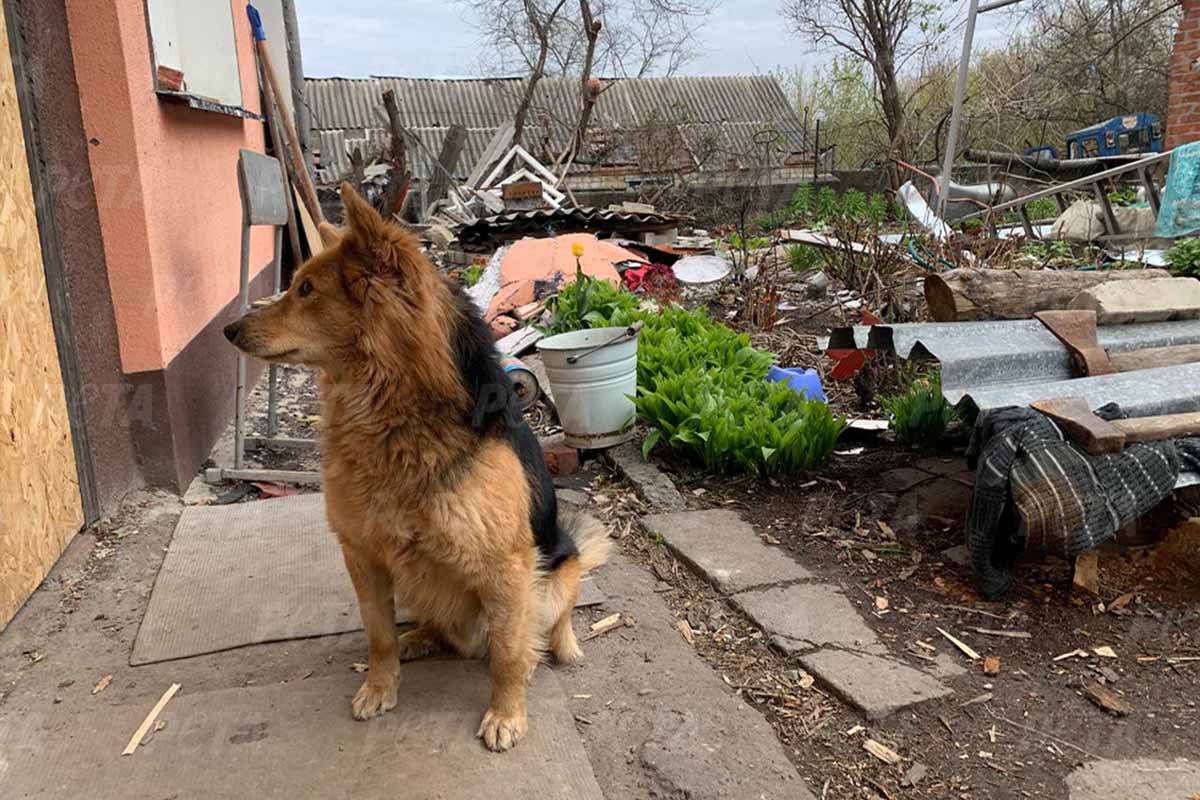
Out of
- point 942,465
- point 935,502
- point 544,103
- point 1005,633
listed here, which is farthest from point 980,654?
point 544,103

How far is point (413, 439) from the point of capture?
2223mm

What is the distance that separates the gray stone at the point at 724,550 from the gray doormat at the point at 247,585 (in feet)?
1.67

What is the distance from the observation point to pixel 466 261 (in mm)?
10508

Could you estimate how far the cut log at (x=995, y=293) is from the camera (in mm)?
4043

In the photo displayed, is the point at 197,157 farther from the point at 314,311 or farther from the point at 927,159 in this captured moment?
the point at 927,159

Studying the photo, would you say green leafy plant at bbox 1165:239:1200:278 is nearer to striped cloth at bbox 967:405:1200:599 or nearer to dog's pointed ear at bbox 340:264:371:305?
striped cloth at bbox 967:405:1200:599

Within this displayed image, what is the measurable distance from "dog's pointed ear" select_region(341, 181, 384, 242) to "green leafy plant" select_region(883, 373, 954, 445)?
3402 millimetres

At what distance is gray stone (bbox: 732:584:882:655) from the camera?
2930mm

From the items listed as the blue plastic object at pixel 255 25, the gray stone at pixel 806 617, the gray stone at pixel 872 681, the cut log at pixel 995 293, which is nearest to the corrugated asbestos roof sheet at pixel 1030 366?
the cut log at pixel 995 293

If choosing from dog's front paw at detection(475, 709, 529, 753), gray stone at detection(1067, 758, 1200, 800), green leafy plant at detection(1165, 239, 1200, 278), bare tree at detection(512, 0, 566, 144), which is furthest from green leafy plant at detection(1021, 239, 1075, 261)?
bare tree at detection(512, 0, 566, 144)

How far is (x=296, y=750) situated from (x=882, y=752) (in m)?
1.69

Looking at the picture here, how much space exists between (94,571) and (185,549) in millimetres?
340

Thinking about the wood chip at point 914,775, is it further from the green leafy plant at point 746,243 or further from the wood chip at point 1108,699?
the green leafy plant at point 746,243

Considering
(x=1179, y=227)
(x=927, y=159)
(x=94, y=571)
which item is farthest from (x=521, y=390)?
(x=927, y=159)
